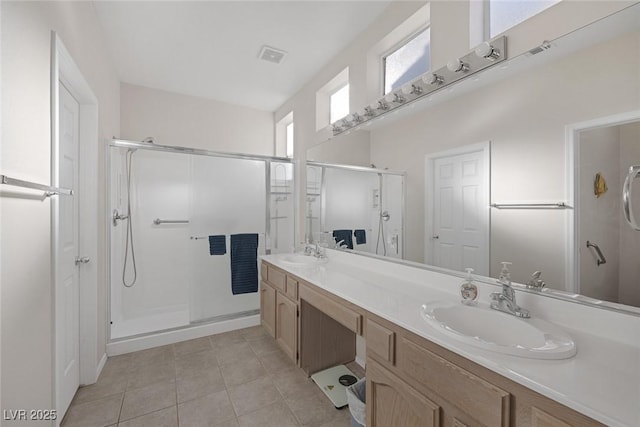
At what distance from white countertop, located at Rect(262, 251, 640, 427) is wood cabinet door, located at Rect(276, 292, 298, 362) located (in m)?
0.57

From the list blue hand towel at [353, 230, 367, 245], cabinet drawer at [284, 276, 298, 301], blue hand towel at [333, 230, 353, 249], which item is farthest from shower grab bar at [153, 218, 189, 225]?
blue hand towel at [353, 230, 367, 245]

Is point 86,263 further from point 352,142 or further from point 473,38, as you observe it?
point 473,38

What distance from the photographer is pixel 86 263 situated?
2033mm

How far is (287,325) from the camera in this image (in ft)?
7.48

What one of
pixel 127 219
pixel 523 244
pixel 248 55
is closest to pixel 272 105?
pixel 248 55

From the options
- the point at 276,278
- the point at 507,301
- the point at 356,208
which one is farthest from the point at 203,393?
the point at 507,301

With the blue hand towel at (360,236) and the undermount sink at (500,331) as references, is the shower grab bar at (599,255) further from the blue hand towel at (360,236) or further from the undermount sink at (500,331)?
the blue hand towel at (360,236)

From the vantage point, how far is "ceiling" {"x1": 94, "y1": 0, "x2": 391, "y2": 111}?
207 centimetres

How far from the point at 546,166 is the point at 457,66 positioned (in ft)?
2.29

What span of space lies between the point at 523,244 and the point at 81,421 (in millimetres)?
2637

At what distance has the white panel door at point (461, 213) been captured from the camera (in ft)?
4.62

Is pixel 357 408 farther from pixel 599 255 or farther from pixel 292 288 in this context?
pixel 599 255

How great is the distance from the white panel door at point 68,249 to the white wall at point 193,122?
4.35ft

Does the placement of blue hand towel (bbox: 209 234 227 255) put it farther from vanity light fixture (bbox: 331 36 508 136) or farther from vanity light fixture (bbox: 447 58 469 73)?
vanity light fixture (bbox: 447 58 469 73)
